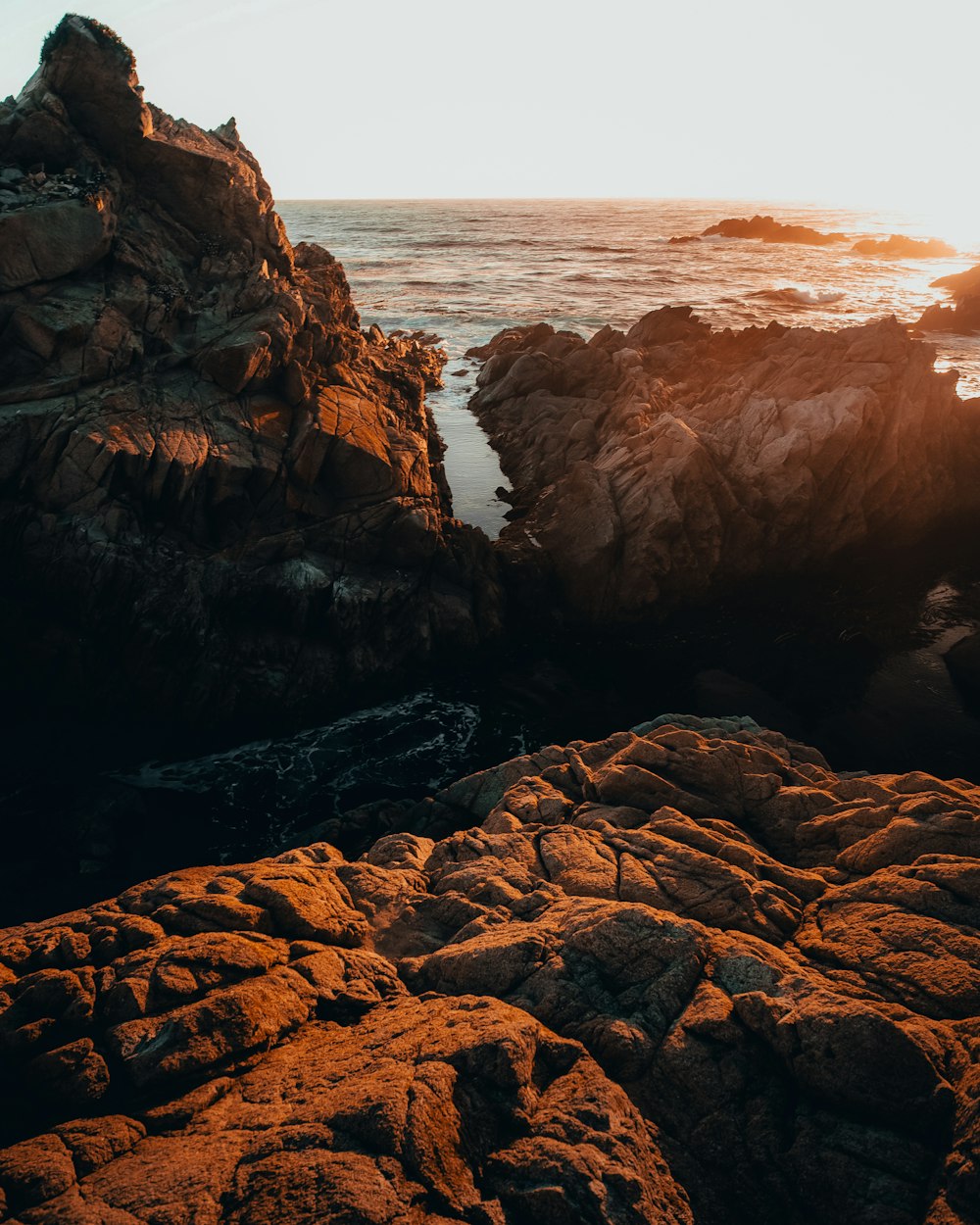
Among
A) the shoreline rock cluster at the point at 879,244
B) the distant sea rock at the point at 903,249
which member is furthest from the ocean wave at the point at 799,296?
the distant sea rock at the point at 903,249

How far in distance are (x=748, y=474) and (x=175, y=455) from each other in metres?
27.3

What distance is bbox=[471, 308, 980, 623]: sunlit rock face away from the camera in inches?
1347

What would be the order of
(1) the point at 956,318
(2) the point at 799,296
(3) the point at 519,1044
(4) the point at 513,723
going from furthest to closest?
(2) the point at 799,296, (1) the point at 956,318, (4) the point at 513,723, (3) the point at 519,1044

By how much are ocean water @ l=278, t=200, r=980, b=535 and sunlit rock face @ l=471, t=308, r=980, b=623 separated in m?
5.94

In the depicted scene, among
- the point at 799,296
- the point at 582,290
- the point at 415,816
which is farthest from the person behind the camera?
the point at 582,290

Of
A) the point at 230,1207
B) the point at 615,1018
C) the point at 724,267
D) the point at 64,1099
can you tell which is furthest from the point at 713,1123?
the point at 724,267

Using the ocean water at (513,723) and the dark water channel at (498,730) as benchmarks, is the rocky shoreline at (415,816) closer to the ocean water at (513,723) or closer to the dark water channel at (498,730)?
the dark water channel at (498,730)

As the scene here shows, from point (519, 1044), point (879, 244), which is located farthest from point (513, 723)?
point (879, 244)

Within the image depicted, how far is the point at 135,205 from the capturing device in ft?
104

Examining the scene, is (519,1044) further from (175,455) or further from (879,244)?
(879,244)

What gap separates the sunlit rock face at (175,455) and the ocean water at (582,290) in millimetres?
10845

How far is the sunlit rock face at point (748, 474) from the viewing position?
112ft

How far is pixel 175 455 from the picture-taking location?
26594 millimetres

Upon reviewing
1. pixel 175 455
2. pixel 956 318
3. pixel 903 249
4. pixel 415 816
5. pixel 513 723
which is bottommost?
pixel 415 816
